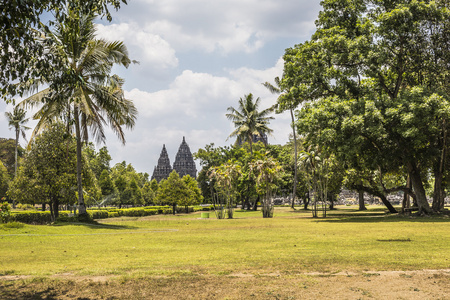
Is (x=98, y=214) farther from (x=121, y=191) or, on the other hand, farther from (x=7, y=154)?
(x=7, y=154)

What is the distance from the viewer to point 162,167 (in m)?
123

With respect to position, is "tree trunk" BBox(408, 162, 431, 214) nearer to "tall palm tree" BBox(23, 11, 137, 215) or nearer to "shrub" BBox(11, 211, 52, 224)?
"tall palm tree" BBox(23, 11, 137, 215)

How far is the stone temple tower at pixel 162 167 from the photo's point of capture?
122 metres

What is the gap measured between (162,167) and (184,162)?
8639mm

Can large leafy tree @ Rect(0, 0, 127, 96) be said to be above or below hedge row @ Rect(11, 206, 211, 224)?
above

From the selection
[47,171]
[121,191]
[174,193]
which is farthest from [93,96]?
[121,191]

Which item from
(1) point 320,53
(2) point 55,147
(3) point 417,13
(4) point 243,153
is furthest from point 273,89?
(2) point 55,147

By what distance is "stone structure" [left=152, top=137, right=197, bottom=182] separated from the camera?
122562mm

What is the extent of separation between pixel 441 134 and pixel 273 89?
2677 centimetres

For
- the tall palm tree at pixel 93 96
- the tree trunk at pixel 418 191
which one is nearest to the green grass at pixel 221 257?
the tall palm tree at pixel 93 96

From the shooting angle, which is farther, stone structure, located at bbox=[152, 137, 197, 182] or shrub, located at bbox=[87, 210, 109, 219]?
stone structure, located at bbox=[152, 137, 197, 182]

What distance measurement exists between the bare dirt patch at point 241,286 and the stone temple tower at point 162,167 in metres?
116

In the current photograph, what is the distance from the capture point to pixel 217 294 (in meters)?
5.69

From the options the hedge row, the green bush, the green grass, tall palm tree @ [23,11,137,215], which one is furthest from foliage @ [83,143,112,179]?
the green grass
